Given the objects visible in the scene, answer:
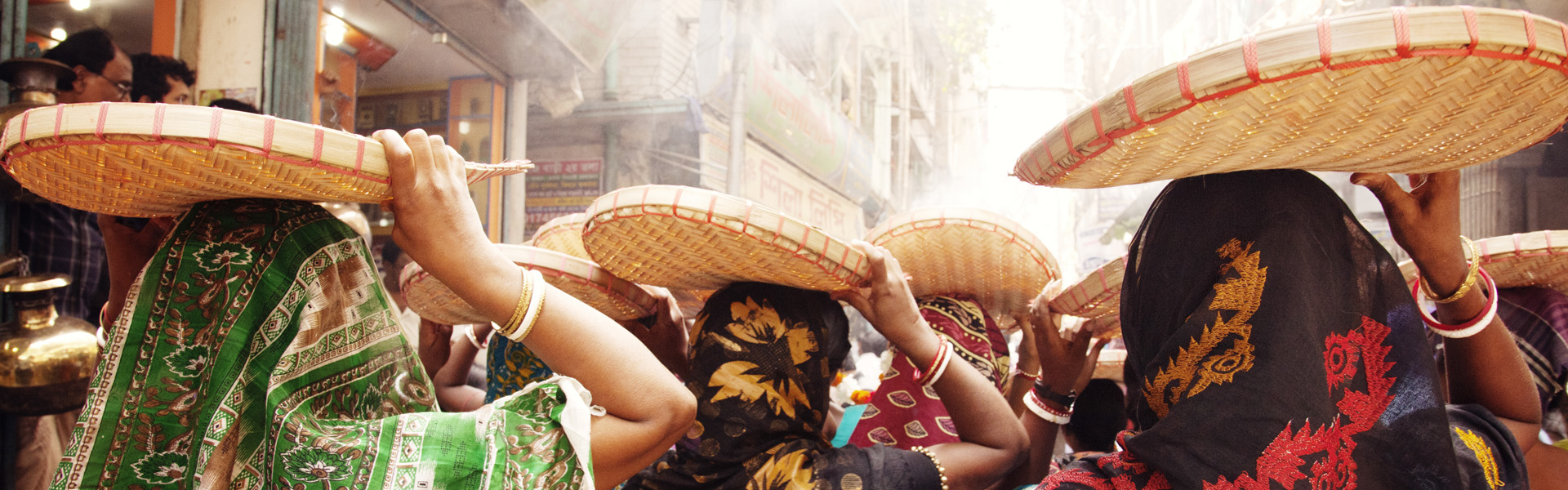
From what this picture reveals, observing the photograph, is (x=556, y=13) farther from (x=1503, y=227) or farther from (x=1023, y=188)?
(x=1503, y=227)

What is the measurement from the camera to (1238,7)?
19.2ft

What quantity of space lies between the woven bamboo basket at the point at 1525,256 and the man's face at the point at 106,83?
4.64 meters

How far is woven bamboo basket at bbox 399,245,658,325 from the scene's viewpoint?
2.02 meters

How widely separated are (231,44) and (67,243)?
126 centimetres

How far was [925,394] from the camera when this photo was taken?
2453 millimetres

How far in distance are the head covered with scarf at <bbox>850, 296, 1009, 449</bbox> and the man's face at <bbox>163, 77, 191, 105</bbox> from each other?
366 cm

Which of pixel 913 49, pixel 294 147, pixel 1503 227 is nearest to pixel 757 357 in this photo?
pixel 294 147

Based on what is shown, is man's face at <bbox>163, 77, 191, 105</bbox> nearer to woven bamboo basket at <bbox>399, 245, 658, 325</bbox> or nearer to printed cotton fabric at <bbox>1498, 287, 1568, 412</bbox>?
woven bamboo basket at <bbox>399, 245, 658, 325</bbox>

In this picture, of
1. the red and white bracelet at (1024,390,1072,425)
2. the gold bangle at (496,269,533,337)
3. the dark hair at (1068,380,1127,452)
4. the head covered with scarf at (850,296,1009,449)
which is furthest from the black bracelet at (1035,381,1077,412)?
the gold bangle at (496,269,533,337)

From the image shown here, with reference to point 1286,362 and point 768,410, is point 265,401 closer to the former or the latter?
point 768,410

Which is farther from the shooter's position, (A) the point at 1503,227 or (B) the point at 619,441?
(A) the point at 1503,227

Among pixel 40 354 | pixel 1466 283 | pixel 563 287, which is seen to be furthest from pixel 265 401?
pixel 1466 283

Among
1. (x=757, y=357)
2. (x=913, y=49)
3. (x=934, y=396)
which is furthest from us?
(x=913, y=49)

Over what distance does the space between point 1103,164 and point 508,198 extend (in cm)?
499
